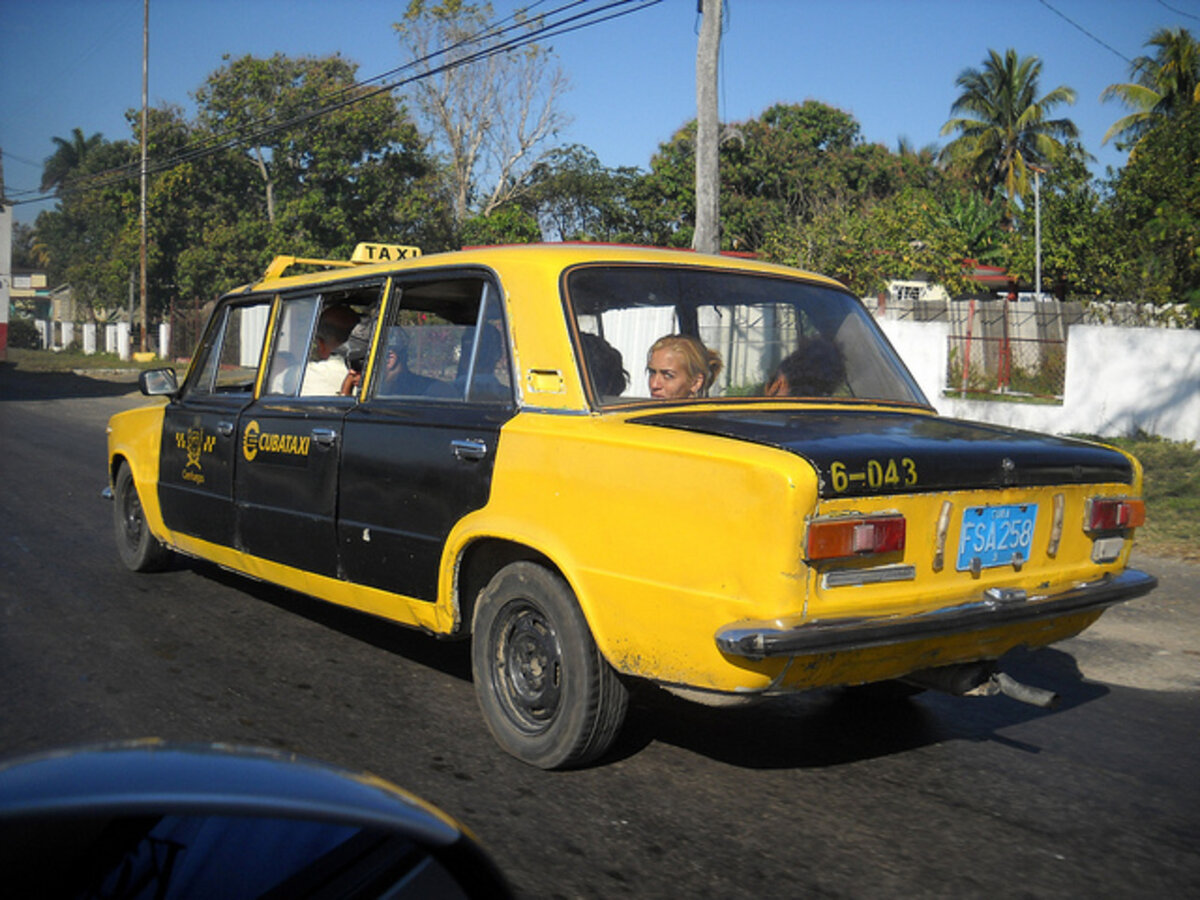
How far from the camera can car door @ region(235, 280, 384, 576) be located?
15.3 ft

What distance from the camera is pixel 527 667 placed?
12.5ft

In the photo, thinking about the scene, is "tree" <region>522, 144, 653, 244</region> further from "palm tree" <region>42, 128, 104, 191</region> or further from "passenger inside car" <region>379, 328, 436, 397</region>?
"palm tree" <region>42, 128, 104, 191</region>

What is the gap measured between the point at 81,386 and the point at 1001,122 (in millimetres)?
41166

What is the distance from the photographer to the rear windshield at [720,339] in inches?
156

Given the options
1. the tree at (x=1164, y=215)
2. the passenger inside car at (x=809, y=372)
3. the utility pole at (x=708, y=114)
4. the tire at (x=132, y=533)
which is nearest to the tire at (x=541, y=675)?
the passenger inside car at (x=809, y=372)

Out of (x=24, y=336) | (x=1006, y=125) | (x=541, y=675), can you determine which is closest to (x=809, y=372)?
(x=541, y=675)

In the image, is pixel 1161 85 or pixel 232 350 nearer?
pixel 232 350

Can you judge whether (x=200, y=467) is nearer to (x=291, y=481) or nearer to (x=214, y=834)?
(x=291, y=481)

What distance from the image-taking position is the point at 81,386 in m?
27.9

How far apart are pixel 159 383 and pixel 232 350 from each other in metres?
0.48

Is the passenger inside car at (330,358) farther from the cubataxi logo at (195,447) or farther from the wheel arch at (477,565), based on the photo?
the wheel arch at (477,565)

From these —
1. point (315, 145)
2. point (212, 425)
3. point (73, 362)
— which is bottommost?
point (212, 425)

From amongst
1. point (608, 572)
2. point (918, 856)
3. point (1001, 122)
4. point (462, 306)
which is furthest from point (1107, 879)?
point (1001, 122)

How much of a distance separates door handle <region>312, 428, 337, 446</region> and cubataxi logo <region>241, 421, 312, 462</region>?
51 millimetres
